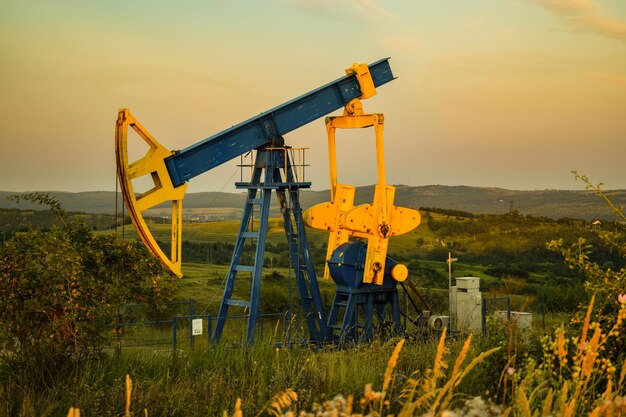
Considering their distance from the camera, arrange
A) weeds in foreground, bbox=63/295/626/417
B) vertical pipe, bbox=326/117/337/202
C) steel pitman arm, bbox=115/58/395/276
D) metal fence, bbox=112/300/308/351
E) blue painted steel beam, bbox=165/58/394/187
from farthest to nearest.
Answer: vertical pipe, bbox=326/117/337/202, blue painted steel beam, bbox=165/58/394/187, steel pitman arm, bbox=115/58/395/276, metal fence, bbox=112/300/308/351, weeds in foreground, bbox=63/295/626/417

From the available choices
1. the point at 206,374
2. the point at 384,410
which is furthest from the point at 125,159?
the point at 384,410

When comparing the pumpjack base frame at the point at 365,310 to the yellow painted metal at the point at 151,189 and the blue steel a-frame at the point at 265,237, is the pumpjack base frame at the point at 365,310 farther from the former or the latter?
the yellow painted metal at the point at 151,189

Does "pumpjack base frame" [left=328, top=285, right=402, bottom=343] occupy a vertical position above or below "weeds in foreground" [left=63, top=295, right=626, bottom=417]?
below

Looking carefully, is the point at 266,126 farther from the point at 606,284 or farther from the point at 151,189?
the point at 606,284

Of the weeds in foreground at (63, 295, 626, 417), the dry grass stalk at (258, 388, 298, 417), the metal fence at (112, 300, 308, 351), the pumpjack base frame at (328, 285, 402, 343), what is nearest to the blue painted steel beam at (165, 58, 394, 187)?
the metal fence at (112, 300, 308, 351)

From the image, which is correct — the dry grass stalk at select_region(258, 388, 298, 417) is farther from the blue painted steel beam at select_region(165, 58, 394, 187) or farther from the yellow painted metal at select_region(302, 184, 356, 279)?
the yellow painted metal at select_region(302, 184, 356, 279)

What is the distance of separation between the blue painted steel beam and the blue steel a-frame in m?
0.54

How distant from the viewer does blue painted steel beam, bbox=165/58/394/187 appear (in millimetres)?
15289

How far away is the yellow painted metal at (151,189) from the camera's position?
14.1 meters

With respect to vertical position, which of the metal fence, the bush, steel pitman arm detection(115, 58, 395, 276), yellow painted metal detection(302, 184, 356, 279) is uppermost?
steel pitman arm detection(115, 58, 395, 276)

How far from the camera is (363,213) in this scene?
17.3 meters

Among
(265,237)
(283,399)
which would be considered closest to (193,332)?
(265,237)

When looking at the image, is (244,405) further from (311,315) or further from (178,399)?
(311,315)

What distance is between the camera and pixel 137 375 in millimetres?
10047
